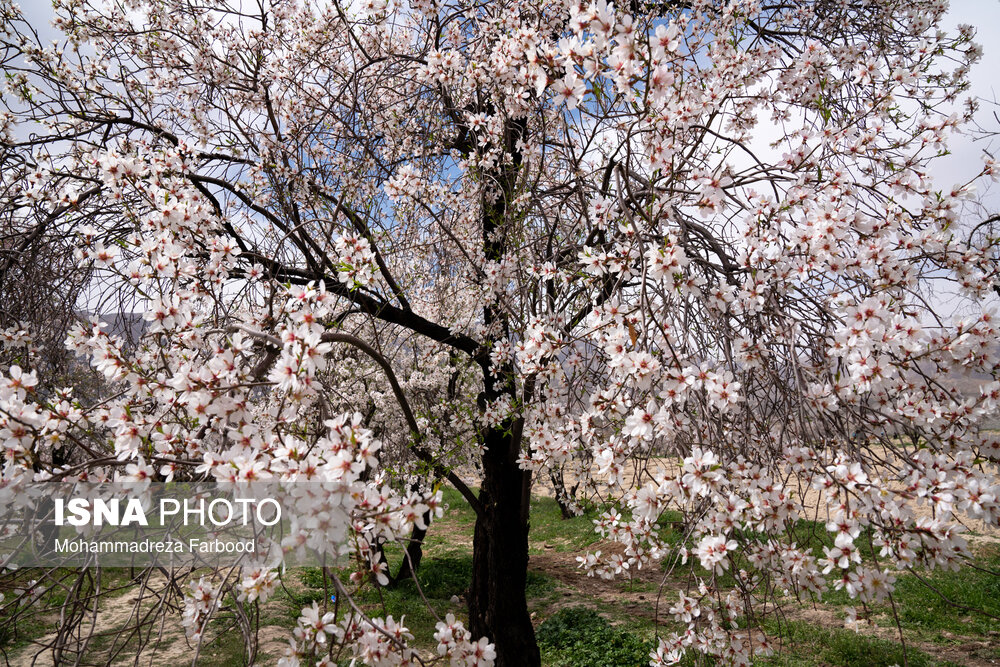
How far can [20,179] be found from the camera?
3.53m

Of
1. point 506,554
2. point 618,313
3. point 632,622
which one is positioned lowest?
point 632,622

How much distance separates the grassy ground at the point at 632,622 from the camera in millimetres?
5574

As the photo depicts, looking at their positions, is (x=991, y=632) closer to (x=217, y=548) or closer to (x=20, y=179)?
(x=217, y=548)

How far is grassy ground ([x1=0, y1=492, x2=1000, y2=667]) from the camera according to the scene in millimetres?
5574

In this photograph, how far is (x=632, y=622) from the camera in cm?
662

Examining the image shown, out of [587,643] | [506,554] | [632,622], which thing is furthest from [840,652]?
[506,554]

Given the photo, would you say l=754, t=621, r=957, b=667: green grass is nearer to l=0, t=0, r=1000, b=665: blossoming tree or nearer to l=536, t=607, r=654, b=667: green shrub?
l=536, t=607, r=654, b=667: green shrub

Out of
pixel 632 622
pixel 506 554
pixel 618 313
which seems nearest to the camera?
pixel 618 313

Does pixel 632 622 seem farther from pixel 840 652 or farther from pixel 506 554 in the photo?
pixel 506 554

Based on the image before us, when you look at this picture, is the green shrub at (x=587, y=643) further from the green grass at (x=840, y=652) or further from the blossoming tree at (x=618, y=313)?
the blossoming tree at (x=618, y=313)

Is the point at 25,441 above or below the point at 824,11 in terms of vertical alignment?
below

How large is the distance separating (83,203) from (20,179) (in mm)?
526

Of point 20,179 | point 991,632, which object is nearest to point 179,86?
point 20,179

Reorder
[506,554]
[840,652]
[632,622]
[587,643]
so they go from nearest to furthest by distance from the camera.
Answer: [506,554] → [840,652] → [587,643] → [632,622]
